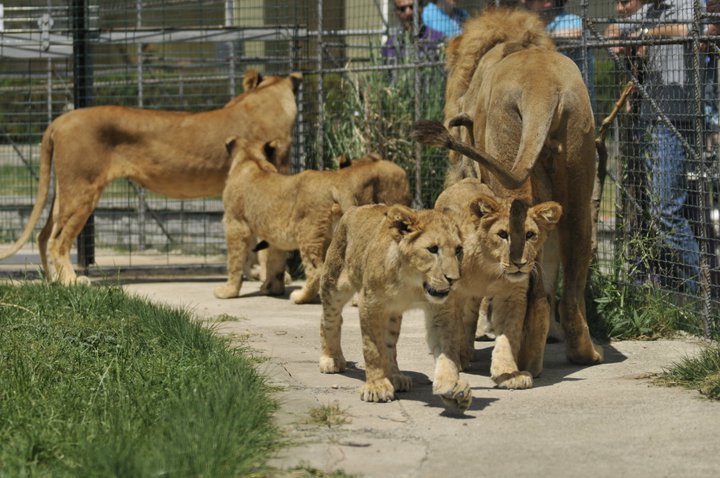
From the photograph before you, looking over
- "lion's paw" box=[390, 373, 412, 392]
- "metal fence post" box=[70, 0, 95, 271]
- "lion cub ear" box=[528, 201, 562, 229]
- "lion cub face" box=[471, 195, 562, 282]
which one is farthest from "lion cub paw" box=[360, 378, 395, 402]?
"metal fence post" box=[70, 0, 95, 271]

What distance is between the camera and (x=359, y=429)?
492 cm

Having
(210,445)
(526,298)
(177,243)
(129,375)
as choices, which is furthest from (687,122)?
(177,243)

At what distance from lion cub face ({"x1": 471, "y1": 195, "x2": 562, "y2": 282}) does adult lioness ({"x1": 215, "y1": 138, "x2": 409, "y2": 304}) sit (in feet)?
10.2

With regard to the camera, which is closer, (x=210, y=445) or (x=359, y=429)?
(x=210, y=445)

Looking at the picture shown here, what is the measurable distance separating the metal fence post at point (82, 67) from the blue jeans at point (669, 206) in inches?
219

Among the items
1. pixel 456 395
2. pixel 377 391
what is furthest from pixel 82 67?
pixel 456 395

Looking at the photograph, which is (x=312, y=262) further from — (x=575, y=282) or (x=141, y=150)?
(x=575, y=282)

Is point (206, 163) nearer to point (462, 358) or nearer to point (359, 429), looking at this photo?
point (462, 358)

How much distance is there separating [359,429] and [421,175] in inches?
245

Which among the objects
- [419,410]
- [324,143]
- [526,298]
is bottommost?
[419,410]

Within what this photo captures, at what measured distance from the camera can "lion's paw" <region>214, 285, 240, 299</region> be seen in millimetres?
9594

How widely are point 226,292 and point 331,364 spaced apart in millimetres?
3485

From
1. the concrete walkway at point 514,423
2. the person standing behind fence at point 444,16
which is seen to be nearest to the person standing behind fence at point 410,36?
the person standing behind fence at point 444,16

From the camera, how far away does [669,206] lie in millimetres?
8133
